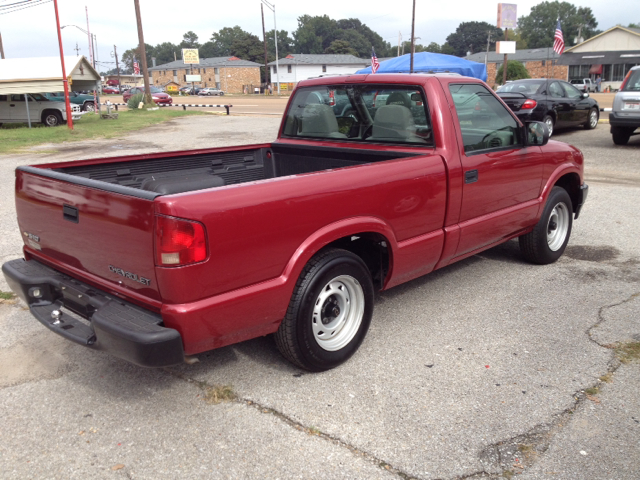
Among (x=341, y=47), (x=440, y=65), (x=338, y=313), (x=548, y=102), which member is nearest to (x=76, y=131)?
(x=440, y=65)

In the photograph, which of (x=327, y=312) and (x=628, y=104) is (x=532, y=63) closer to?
(x=628, y=104)

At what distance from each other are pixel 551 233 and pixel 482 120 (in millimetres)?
1700

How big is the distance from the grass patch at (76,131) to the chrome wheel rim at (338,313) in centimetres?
1545

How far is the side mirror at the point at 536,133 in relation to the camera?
4.80m

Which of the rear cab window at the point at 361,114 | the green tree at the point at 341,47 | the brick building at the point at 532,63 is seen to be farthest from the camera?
the green tree at the point at 341,47

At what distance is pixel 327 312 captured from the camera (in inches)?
140

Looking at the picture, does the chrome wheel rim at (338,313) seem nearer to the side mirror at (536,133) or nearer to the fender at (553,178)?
the side mirror at (536,133)

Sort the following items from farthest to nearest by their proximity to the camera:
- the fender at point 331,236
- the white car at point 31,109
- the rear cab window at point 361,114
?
1. the white car at point 31,109
2. the rear cab window at point 361,114
3. the fender at point 331,236

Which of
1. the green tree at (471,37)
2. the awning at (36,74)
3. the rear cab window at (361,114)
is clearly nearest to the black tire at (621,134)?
the rear cab window at (361,114)

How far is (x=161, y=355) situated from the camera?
108 inches

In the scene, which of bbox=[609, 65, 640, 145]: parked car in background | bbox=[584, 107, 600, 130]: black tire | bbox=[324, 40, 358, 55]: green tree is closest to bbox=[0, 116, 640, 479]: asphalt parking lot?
bbox=[609, 65, 640, 145]: parked car in background

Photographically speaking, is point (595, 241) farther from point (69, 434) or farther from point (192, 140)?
point (192, 140)

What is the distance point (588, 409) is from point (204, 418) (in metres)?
2.12

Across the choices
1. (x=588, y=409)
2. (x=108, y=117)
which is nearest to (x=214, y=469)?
(x=588, y=409)
